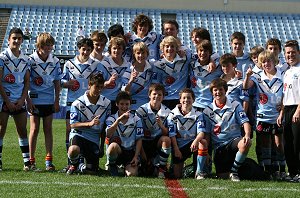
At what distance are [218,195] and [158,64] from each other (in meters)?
2.36

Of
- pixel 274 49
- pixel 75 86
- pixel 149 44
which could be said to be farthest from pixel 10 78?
pixel 274 49

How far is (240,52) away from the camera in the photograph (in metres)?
7.23

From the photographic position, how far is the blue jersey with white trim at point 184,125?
6.45 m

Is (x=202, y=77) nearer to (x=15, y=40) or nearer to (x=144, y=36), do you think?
(x=144, y=36)

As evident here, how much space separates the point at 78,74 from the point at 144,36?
1054 mm

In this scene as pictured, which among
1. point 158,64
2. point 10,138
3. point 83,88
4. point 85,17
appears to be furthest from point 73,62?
point 85,17

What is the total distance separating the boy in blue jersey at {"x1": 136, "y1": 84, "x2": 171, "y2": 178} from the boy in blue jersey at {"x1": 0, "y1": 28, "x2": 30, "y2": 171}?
138 cm

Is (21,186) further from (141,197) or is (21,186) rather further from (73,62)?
(73,62)

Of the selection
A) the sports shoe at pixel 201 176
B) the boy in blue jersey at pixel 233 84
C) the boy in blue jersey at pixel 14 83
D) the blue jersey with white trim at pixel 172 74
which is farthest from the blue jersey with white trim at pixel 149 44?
the sports shoe at pixel 201 176

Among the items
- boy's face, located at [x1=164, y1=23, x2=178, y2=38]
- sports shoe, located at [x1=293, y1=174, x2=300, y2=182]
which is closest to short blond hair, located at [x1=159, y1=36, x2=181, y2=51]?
boy's face, located at [x1=164, y1=23, x2=178, y2=38]

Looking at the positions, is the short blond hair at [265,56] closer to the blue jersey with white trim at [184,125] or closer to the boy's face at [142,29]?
the blue jersey with white trim at [184,125]

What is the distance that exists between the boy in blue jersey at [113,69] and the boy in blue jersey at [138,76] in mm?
94

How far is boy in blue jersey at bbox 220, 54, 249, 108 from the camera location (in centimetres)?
670

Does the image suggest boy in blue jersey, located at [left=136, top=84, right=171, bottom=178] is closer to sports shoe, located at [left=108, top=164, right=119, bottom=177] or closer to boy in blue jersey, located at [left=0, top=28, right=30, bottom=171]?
sports shoe, located at [left=108, top=164, right=119, bottom=177]
